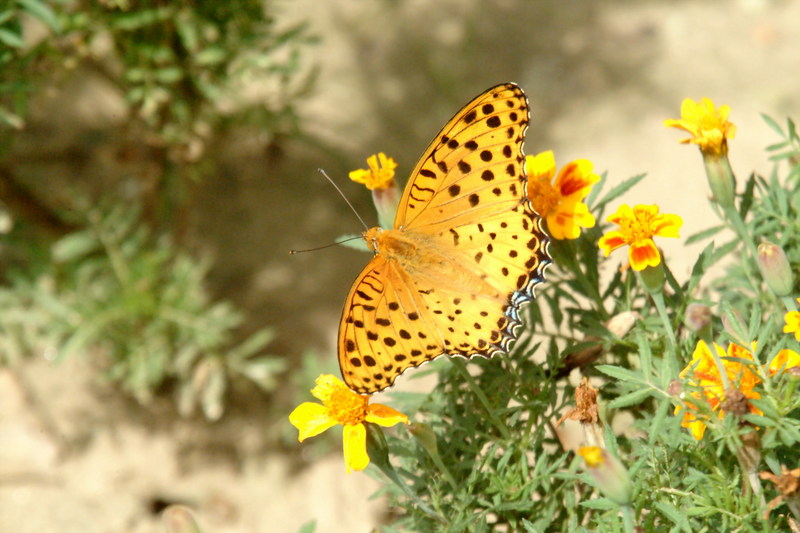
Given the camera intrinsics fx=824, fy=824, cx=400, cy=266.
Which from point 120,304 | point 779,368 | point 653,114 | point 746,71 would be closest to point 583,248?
point 779,368

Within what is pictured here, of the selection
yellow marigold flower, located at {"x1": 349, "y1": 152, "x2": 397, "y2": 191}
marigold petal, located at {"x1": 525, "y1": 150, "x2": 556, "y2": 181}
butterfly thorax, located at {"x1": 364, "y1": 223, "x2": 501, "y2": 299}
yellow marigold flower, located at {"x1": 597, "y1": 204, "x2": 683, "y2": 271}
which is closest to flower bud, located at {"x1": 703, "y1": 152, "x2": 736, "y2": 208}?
yellow marigold flower, located at {"x1": 597, "y1": 204, "x2": 683, "y2": 271}

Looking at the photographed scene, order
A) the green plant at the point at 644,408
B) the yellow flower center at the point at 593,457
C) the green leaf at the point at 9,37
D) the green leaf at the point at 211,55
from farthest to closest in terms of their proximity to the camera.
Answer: the green leaf at the point at 211,55
the green leaf at the point at 9,37
the green plant at the point at 644,408
the yellow flower center at the point at 593,457

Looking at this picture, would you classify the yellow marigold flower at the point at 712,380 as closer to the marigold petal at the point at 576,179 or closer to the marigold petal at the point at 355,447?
the marigold petal at the point at 576,179

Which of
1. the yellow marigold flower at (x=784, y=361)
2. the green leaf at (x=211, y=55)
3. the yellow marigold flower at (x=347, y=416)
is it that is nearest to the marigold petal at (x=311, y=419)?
the yellow marigold flower at (x=347, y=416)

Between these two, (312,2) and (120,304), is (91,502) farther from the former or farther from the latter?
(312,2)

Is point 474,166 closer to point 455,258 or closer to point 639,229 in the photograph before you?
point 455,258

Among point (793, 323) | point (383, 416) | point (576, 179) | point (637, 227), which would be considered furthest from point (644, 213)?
point (383, 416)
